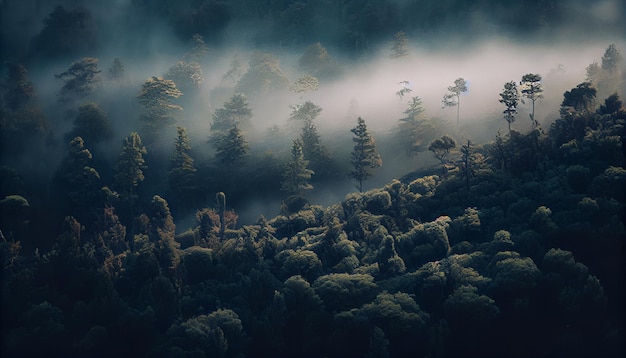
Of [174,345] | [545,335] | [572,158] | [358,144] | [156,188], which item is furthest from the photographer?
[156,188]

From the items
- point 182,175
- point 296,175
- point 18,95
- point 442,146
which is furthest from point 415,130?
point 18,95

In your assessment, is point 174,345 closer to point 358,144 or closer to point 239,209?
point 239,209

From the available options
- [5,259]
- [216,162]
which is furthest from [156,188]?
[5,259]

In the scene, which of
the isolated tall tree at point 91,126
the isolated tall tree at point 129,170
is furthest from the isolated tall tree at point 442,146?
the isolated tall tree at point 91,126

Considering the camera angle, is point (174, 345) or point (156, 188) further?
point (156, 188)

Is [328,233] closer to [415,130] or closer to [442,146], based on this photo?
[442,146]

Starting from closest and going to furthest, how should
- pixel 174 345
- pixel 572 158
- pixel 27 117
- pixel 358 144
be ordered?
pixel 174 345 < pixel 572 158 < pixel 358 144 < pixel 27 117

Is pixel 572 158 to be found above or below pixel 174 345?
above
